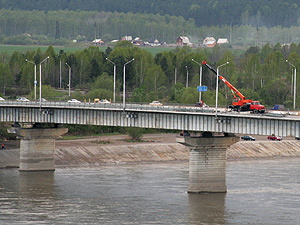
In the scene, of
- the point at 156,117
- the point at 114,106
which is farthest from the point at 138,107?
the point at 114,106

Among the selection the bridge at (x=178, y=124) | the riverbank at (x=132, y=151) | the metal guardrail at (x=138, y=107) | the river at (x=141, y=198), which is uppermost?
the metal guardrail at (x=138, y=107)

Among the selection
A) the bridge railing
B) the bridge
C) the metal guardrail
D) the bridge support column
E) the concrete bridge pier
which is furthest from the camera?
the bridge support column

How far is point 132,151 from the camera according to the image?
467 feet

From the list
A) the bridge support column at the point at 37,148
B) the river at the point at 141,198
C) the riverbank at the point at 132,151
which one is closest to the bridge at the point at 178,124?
the bridge support column at the point at 37,148

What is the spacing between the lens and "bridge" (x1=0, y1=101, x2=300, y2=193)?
9512 centimetres

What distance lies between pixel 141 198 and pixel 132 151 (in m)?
46.3

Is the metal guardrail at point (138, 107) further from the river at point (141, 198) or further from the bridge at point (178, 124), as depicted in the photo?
the river at point (141, 198)

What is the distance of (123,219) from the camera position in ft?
275

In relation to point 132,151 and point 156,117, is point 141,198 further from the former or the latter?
point 132,151

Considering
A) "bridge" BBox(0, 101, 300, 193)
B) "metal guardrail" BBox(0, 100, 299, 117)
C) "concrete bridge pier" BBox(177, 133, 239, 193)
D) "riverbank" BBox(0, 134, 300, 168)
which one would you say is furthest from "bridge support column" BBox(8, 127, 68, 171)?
"concrete bridge pier" BBox(177, 133, 239, 193)

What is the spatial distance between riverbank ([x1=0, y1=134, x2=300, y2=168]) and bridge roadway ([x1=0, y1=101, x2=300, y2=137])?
11.9 meters

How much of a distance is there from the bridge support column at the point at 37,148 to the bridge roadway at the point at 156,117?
2.53m

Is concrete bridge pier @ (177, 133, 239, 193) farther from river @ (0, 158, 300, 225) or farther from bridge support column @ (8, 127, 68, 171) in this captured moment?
bridge support column @ (8, 127, 68, 171)

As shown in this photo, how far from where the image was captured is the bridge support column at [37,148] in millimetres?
122938
